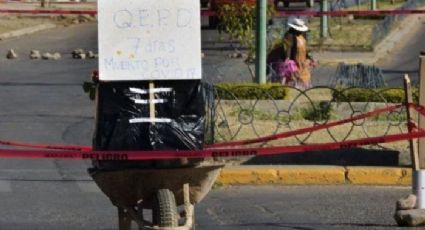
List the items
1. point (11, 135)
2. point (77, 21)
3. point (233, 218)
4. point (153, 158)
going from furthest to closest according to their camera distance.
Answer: point (77, 21)
point (11, 135)
point (233, 218)
point (153, 158)

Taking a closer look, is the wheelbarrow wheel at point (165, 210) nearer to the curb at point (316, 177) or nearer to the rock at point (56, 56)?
the curb at point (316, 177)

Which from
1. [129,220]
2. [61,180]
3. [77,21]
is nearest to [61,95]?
[61,180]

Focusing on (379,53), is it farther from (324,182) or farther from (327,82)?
(324,182)

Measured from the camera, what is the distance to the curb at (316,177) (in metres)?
11.7

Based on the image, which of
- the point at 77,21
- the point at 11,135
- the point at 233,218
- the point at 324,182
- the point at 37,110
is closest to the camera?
the point at 233,218

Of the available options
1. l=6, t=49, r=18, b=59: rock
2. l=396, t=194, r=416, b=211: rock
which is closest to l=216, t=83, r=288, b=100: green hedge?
l=396, t=194, r=416, b=211: rock

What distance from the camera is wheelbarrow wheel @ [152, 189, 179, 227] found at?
→ 7477mm

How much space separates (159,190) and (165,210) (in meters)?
0.20

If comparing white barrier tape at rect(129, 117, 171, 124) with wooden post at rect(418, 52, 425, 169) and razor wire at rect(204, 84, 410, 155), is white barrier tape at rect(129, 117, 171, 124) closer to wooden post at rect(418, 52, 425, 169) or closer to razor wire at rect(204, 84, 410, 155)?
wooden post at rect(418, 52, 425, 169)

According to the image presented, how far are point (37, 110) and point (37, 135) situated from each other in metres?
2.40

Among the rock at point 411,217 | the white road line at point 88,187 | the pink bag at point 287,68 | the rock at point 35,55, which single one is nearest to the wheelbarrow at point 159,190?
the rock at point 411,217

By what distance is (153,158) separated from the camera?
24.7ft

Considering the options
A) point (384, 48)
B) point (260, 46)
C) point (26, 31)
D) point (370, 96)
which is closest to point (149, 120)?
point (370, 96)

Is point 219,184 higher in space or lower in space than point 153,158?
lower
